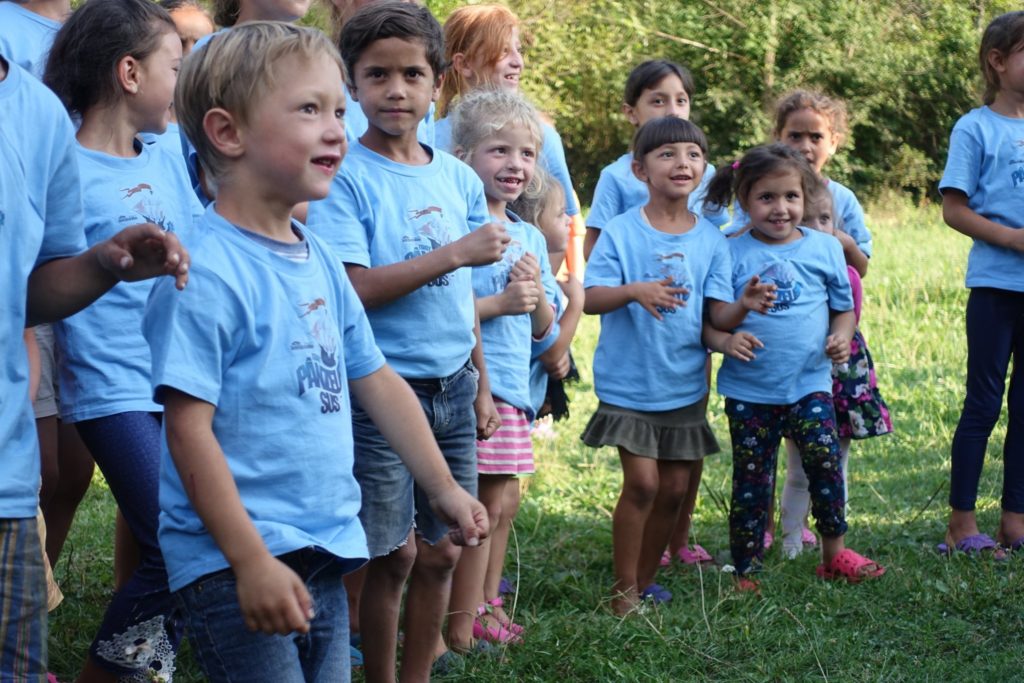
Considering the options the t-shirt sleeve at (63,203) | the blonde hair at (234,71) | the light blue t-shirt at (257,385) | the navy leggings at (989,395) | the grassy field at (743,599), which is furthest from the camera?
the navy leggings at (989,395)

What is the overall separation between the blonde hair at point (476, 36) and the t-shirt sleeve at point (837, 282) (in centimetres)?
150

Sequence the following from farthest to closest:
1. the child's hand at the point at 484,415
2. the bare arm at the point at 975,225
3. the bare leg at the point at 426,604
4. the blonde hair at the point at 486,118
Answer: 1. the bare arm at the point at 975,225
2. the blonde hair at the point at 486,118
3. the child's hand at the point at 484,415
4. the bare leg at the point at 426,604

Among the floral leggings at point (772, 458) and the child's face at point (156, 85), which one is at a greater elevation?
the child's face at point (156, 85)

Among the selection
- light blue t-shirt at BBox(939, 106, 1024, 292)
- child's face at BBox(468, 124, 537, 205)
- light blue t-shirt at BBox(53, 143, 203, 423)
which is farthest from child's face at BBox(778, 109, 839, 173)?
light blue t-shirt at BBox(53, 143, 203, 423)

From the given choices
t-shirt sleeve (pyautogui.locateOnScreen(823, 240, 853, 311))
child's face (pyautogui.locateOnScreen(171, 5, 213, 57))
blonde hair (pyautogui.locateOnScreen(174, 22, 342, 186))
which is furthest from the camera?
t-shirt sleeve (pyautogui.locateOnScreen(823, 240, 853, 311))

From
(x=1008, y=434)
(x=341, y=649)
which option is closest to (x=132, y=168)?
(x=341, y=649)

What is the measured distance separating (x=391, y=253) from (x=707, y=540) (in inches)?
111

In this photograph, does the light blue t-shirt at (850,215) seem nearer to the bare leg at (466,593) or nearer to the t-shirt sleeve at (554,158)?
the t-shirt sleeve at (554,158)

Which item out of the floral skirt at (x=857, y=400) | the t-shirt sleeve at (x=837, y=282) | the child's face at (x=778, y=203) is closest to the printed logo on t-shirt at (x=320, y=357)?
the child's face at (x=778, y=203)

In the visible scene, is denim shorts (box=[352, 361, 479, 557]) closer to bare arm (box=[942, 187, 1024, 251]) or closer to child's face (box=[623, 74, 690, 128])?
bare arm (box=[942, 187, 1024, 251])

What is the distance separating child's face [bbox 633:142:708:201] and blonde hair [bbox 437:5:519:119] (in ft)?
2.41

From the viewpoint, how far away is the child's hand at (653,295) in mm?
4715

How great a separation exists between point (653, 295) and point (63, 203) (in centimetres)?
254

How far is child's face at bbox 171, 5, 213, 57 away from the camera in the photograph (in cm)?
462
